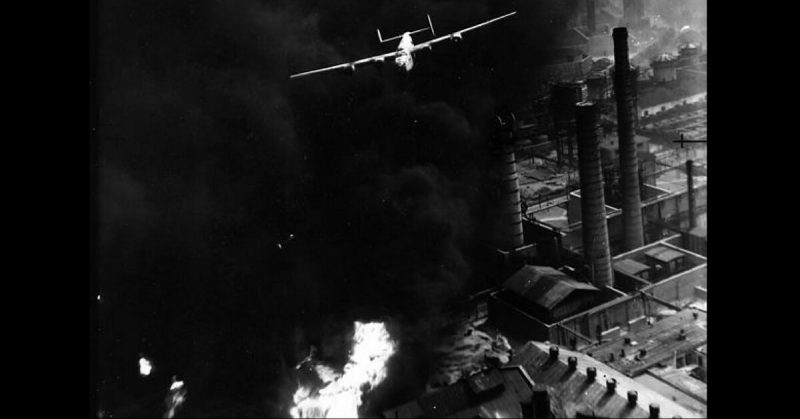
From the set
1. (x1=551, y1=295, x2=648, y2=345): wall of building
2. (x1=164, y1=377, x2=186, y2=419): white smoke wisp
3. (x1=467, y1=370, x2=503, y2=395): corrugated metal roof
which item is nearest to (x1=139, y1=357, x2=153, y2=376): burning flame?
(x1=164, y1=377, x2=186, y2=419): white smoke wisp

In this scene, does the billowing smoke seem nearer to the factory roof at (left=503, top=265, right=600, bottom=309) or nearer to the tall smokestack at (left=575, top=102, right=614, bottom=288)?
the factory roof at (left=503, top=265, right=600, bottom=309)

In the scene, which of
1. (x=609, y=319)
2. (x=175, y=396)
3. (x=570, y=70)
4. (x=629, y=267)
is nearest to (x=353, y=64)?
(x=570, y=70)

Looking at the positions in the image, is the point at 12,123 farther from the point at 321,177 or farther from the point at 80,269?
the point at 321,177

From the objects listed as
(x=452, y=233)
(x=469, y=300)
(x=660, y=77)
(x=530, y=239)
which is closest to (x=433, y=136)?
(x=452, y=233)

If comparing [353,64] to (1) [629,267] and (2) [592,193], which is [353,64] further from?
(1) [629,267]

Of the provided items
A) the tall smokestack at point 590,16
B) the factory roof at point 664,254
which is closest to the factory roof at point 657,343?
the factory roof at point 664,254

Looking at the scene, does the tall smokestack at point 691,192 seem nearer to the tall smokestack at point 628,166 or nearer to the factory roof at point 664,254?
the tall smokestack at point 628,166
